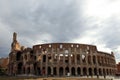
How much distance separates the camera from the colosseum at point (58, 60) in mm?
54781

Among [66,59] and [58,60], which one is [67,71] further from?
[58,60]

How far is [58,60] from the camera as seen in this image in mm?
55000

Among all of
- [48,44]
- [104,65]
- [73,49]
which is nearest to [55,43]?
[48,44]

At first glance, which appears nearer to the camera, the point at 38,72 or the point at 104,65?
the point at 38,72

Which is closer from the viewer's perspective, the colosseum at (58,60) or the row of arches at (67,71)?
the row of arches at (67,71)

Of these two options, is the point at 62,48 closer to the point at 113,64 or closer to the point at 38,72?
the point at 38,72

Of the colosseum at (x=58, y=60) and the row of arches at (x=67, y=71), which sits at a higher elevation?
the colosseum at (x=58, y=60)

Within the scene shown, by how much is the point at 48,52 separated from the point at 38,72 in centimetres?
688

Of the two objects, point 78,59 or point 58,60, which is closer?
point 58,60

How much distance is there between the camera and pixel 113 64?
69.6 meters

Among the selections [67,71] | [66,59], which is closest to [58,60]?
[66,59]

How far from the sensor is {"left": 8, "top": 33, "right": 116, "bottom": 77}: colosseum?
180 ft

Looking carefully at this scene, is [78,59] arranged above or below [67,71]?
above

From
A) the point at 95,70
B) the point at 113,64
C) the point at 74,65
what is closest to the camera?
the point at 74,65
